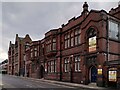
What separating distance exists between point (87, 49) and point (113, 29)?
453 cm

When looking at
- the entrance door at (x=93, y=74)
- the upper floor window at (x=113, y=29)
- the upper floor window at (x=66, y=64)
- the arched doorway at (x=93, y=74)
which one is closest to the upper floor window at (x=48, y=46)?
→ the upper floor window at (x=66, y=64)

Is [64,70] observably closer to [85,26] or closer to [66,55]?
[66,55]

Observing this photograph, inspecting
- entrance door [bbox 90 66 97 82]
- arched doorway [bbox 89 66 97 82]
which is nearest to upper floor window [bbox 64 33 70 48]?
arched doorway [bbox 89 66 97 82]

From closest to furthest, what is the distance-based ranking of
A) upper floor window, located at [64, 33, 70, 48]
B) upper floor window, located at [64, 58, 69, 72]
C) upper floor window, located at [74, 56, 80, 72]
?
upper floor window, located at [74, 56, 80, 72]
upper floor window, located at [64, 58, 69, 72]
upper floor window, located at [64, 33, 70, 48]

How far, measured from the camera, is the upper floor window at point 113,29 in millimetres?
27000

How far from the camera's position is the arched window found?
1067 inches

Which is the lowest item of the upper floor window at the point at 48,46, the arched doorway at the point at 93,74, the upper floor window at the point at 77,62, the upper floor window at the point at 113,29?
the arched doorway at the point at 93,74

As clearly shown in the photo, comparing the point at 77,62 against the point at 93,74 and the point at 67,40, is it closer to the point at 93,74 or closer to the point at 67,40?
the point at 93,74

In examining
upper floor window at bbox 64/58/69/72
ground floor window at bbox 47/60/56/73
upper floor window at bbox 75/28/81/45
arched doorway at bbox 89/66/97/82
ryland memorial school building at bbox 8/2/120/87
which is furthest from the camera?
ground floor window at bbox 47/60/56/73

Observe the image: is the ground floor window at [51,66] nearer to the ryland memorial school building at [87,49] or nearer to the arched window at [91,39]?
the ryland memorial school building at [87,49]

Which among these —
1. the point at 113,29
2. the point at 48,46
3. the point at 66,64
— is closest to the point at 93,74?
the point at 113,29

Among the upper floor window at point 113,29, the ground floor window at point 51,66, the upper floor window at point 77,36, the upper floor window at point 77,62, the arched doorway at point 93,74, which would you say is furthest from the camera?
the ground floor window at point 51,66

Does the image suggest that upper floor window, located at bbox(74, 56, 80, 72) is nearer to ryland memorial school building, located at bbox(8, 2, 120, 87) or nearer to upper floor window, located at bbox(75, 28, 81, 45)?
ryland memorial school building, located at bbox(8, 2, 120, 87)

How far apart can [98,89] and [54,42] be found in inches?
748
